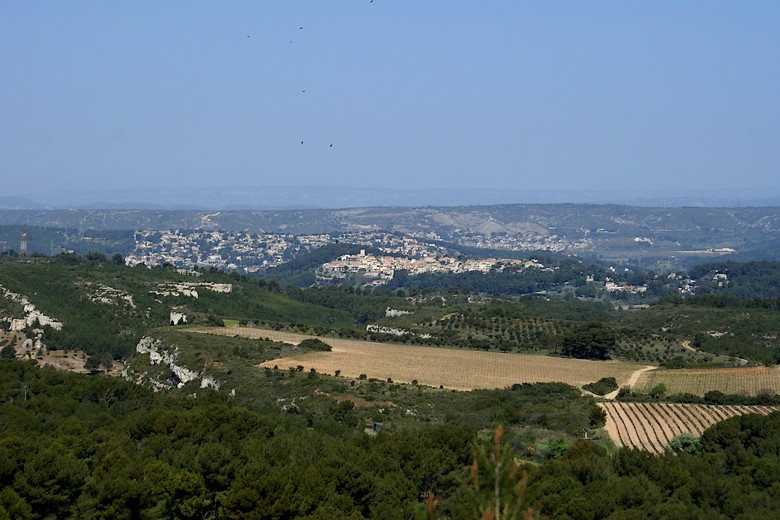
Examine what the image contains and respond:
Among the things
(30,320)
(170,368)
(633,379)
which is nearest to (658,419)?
(633,379)

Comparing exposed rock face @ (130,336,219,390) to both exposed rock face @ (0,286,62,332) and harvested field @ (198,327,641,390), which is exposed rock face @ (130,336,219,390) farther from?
exposed rock face @ (0,286,62,332)

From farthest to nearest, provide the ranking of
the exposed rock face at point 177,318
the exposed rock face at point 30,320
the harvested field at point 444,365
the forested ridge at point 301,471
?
the exposed rock face at point 177,318
the exposed rock face at point 30,320
the harvested field at point 444,365
the forested ridge at point 301,471

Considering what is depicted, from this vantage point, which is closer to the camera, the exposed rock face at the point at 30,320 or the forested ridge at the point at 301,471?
the forested ridge at the point at 301,471

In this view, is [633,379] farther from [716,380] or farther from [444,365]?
[444,365]

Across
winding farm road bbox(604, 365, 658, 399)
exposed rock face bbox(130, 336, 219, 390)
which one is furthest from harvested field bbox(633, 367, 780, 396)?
exposed rock face bbox(130, 336, 219, 390)

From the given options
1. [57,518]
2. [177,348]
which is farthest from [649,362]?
[57,518]

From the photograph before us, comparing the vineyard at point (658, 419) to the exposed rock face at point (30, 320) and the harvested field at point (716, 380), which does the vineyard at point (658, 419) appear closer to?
Result: the harvested field at point (716, 380)

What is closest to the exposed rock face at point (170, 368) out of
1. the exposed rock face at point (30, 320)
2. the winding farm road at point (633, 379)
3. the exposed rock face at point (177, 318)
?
the exposed rock face at point (30, 320)
